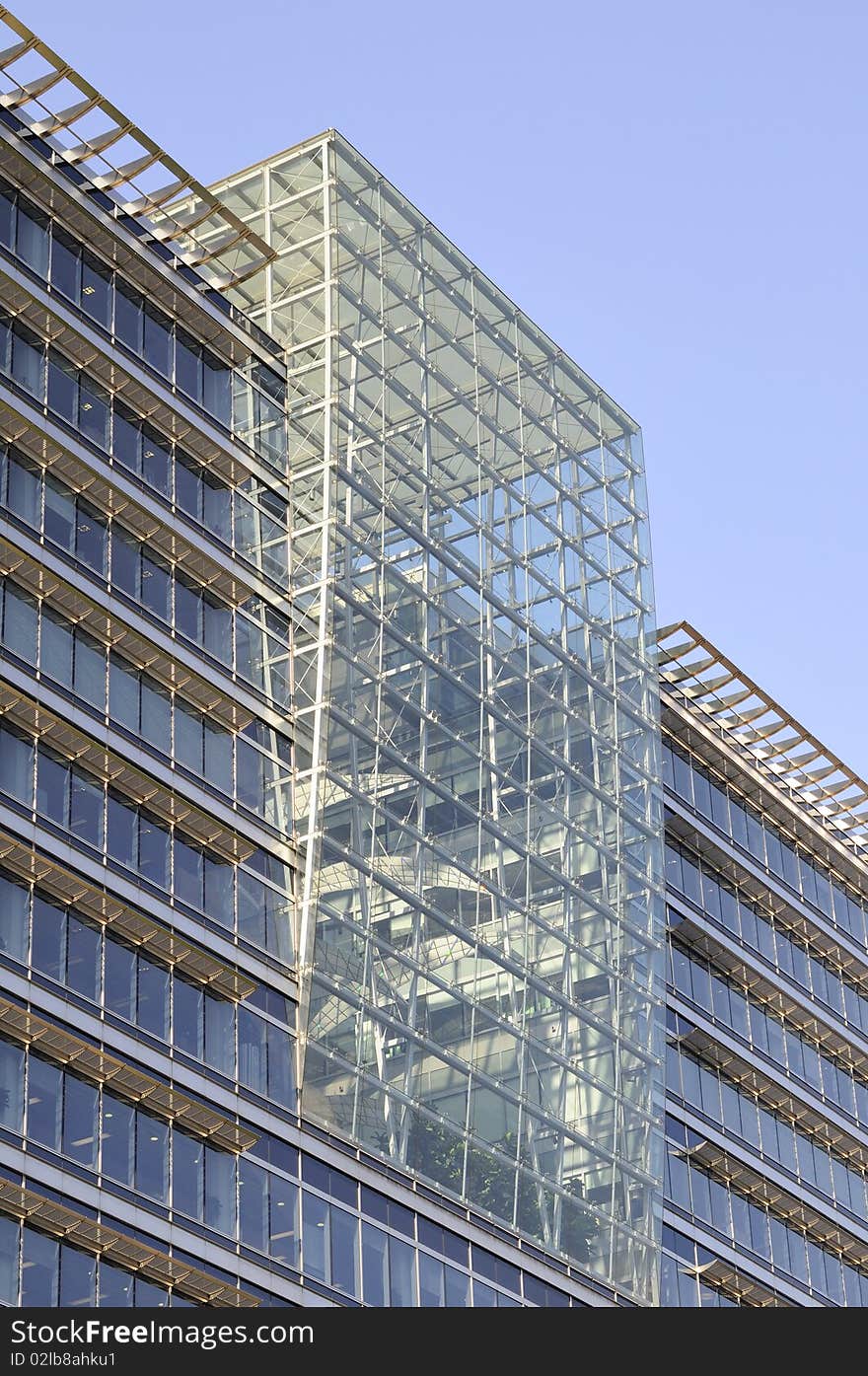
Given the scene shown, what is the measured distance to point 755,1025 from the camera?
89250mm

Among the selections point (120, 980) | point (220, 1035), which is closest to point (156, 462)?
point (120, 980)

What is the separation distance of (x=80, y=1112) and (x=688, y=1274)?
30.3m

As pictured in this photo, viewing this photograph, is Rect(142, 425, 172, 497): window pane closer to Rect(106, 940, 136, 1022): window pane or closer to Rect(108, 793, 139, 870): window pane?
Rect(108, 793, 139, 870): window pane

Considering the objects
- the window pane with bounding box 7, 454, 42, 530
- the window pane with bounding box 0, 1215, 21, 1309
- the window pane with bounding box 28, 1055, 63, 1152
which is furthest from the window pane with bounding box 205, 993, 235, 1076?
the window pane with bounding box 7, 454, 42, 530

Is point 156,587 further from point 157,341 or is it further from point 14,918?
point 14,918

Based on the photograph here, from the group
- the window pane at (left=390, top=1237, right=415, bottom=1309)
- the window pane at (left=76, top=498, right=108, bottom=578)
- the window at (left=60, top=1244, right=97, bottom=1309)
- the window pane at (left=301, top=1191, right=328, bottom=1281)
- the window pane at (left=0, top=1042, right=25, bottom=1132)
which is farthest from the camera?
the window pane at (left=390, top=1237, right=415, bottom=1309)

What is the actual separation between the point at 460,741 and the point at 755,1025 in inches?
898

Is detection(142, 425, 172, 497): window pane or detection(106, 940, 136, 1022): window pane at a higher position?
detection(142, 425, 172, 497): window pane

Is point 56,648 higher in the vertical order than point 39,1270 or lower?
higher

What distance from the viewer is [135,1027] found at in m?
58.0

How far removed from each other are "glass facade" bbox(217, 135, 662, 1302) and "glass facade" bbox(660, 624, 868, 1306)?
5.58 meters

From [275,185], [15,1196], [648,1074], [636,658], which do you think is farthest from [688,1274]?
[275,185]

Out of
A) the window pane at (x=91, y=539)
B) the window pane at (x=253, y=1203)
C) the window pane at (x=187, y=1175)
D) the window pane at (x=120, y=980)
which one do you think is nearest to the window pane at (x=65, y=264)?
the window pane at (x=91, y=539)

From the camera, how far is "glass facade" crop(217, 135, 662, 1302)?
221ft
